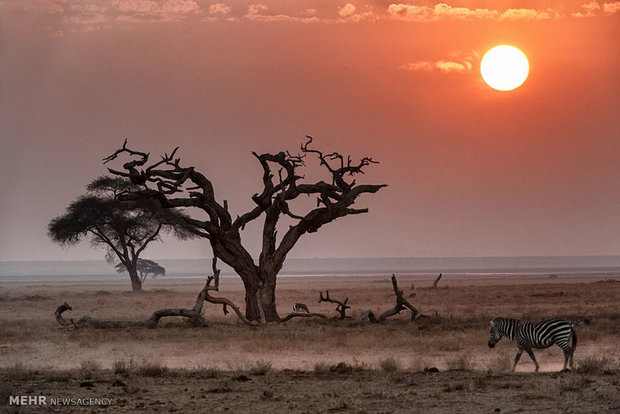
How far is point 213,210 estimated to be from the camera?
37.6 m

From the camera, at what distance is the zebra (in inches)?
869

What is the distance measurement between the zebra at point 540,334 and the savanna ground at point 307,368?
56cm

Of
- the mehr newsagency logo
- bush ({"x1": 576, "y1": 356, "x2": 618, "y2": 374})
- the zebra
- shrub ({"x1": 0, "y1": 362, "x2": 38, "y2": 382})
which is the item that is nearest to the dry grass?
the zebra

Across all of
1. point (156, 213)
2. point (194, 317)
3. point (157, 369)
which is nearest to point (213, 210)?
point (194, 317)

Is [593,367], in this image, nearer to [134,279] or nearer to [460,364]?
[460,364]

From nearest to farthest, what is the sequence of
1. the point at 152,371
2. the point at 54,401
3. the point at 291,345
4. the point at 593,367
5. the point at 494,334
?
the point at 54,401, the point at 593,367, the point at 152,371, the point at 494,334, the point at 291,345

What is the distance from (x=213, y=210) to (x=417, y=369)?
1634 cm

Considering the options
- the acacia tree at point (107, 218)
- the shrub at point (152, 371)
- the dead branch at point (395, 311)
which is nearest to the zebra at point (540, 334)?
the shrub at point (152, 371)

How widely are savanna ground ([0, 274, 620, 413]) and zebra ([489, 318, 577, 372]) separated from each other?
0.56 meters

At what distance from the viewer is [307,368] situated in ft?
79.7

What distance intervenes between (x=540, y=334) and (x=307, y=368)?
5.52 metres

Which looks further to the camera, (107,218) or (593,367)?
(107,218)

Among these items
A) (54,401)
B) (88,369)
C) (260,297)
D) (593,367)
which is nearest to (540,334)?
(593,367)

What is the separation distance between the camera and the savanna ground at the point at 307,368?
18.1m
